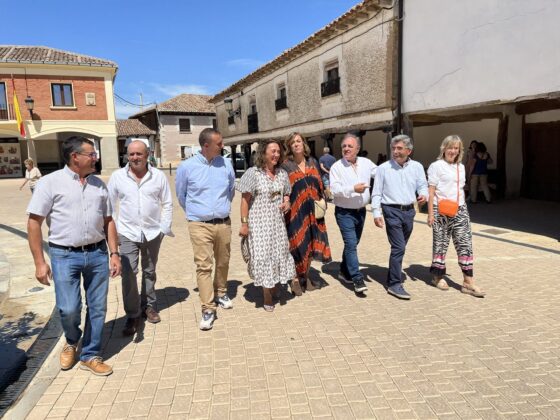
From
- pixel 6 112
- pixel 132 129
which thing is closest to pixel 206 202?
pixel 6 112

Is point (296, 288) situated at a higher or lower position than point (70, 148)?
lower

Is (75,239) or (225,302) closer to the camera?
(75,239)

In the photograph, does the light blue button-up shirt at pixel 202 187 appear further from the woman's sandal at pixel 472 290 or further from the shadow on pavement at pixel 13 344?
the woman's sandal at pixel 472 290

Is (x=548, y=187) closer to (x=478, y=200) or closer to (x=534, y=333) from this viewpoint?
(x=478, y=200)

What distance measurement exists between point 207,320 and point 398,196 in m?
2.29

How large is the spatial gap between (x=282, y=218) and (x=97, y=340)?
201cm

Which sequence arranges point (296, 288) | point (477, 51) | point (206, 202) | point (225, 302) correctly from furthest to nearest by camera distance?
point (477, 51), point (296, 288), point (225, 302), point (206, 202)

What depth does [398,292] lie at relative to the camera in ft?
14.7

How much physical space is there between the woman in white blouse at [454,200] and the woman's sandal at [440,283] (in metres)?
0.18

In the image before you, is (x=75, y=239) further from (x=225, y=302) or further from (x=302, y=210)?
(x=302, y=210)

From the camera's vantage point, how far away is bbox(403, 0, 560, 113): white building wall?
7168 mm

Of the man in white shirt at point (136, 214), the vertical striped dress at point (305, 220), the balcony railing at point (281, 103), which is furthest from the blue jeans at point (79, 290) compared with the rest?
the balcony railing at point (281, 103)

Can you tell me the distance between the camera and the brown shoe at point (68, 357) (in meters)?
3.15

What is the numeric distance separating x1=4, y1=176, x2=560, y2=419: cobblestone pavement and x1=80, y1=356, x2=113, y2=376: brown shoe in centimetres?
5
